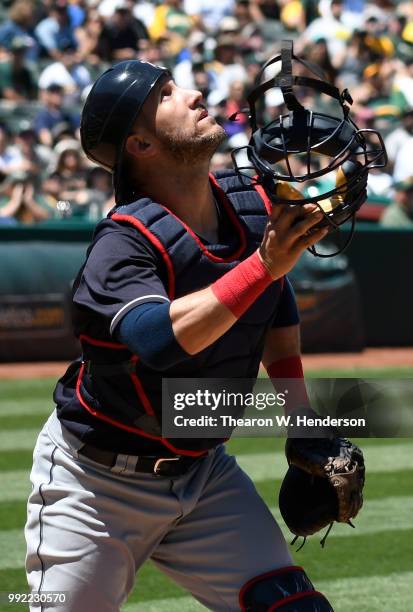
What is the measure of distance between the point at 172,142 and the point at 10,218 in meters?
9.26

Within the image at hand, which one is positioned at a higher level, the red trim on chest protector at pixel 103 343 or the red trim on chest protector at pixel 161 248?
the red trim on chest protector at pixel 161 248

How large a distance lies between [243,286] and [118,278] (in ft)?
1.18

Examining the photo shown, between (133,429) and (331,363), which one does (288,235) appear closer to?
(133,429)

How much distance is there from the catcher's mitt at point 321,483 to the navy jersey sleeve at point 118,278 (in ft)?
2.12

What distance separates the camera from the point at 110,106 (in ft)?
10.7

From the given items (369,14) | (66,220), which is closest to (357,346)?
(66,220)

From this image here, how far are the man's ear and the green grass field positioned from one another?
2138 mm

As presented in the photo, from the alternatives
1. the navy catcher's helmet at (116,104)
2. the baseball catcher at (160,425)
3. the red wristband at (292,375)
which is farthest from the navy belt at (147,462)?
the navy catcher's helmet at (116,104)

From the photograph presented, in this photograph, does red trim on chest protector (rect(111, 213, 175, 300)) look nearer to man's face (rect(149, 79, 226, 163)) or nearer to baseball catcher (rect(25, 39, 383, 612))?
baseball catcher (rect(25, 39, 383, 612))

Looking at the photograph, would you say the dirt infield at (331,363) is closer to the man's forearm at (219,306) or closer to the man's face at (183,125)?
the man's face at (183,125)

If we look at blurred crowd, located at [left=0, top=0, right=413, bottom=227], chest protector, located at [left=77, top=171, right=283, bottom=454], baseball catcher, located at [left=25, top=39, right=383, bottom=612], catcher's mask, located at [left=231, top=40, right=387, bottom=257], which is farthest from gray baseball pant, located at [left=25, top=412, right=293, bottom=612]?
blurred crowd, located at [left=0, top=0, right=413, bottom=227]

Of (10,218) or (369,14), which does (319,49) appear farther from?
(10,218)

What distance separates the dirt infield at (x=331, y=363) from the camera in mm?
10750

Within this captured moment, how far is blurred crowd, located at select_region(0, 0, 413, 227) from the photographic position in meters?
13.0
